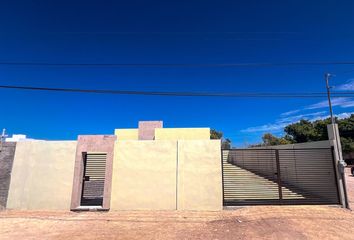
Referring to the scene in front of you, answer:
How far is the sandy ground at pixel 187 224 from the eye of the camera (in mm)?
6617

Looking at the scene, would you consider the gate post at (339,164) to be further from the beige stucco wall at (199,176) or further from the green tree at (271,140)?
the green tree at (271,140)

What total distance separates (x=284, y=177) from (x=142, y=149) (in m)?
8.03

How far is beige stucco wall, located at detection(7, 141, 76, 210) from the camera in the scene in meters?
9.86

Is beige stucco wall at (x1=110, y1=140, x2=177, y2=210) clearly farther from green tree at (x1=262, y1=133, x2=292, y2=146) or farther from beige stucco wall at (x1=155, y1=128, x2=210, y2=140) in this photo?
green tree at (x1=262, y1=133, x2=292, y2=146)

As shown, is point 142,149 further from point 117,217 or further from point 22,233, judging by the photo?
point 22,233

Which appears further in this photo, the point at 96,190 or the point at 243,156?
the point at 243,156

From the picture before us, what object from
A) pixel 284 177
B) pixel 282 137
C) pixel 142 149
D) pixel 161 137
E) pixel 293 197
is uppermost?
pixel 282 137

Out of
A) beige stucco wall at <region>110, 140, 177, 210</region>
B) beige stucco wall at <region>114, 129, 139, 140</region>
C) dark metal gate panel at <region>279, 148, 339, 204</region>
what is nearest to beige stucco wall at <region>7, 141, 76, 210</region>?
beige stucco wall at <region>110, 140, 177, 210</region>

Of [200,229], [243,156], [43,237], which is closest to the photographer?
[43,237]

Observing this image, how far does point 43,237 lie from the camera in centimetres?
645

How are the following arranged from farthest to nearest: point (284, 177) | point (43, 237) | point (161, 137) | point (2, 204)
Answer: point (161, 137), point (284, 177), point (2, 204), point (43, 237)

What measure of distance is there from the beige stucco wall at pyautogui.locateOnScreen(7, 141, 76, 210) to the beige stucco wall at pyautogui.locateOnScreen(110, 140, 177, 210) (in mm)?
1986

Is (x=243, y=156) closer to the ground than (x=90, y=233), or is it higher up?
higher up

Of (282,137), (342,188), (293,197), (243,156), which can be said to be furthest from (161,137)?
(282,137)
